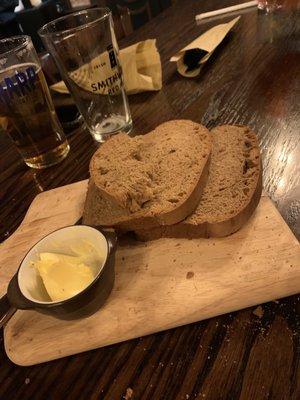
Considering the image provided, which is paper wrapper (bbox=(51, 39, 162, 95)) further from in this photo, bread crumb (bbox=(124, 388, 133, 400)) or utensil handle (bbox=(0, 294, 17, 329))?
bread crumb (bbox=(124, 388, 133, 400))

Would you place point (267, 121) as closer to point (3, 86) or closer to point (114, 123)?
point (114, 123)

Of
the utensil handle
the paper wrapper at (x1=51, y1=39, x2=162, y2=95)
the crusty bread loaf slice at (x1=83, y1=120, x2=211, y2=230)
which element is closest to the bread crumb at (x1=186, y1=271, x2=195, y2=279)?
the crusty bread loaf slice at (x1=83, y1=120, x2=211, y2=230)

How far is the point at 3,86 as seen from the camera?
91 cm

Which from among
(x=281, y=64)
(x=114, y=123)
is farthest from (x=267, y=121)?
(x=114, y=123)

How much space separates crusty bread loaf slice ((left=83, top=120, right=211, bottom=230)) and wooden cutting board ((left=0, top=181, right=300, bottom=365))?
7 cm

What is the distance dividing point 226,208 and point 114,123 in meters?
0.57

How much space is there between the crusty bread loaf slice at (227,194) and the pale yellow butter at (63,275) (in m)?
0.16

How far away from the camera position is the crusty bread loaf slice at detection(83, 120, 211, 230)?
2.35ft

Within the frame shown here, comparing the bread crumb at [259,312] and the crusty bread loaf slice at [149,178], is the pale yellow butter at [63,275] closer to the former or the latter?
the crusty bread loaf slice at [149,178]

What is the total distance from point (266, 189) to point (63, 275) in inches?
18.8

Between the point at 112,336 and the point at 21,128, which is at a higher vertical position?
the point at 21,128

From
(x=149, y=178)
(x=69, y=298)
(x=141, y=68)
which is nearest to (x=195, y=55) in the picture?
(x=141, y=68)

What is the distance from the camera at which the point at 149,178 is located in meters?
0.79

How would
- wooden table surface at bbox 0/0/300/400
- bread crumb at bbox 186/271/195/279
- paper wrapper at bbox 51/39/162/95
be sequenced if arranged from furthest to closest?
1. paper wrapper at bbox 51/39/162/95
2. bread crumb at bbox 186/271/195/279
3. wooden table surface at bbox 0/0/300/400
